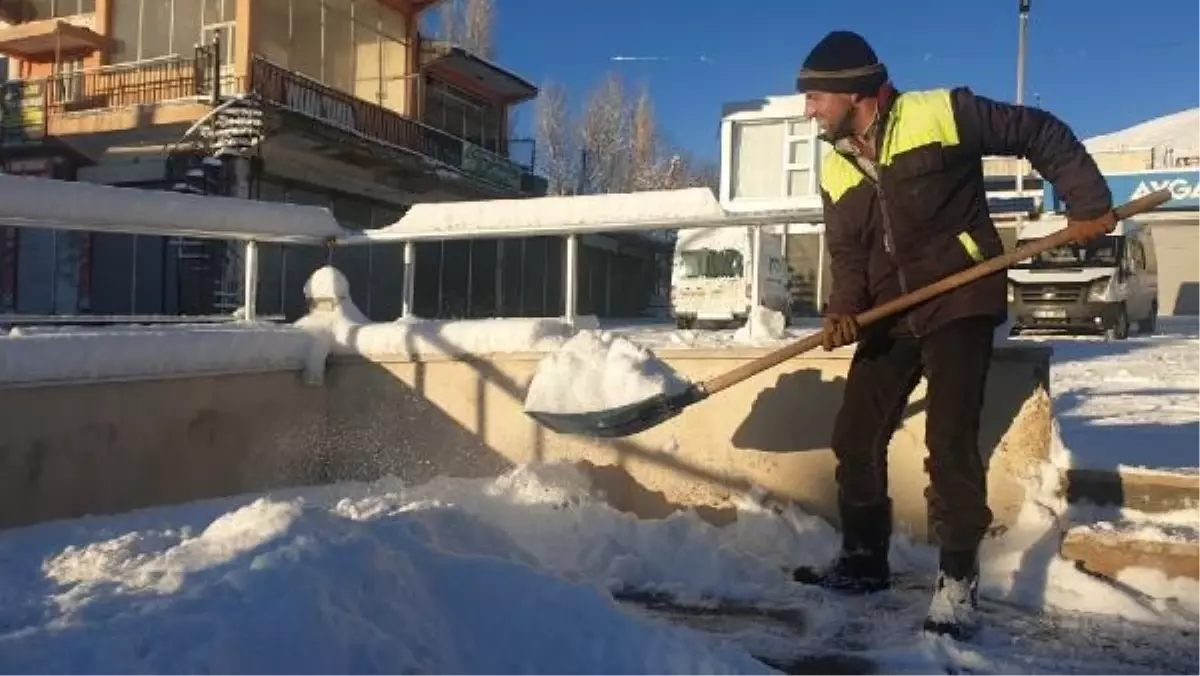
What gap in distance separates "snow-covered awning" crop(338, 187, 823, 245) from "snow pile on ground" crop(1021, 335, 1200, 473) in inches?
68.0

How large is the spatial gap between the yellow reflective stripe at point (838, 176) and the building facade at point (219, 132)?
12.8 metres

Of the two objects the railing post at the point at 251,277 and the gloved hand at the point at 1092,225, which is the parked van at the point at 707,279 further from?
the gloved hand at the point at 1092,225

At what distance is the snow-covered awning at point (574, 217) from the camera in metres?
4.97

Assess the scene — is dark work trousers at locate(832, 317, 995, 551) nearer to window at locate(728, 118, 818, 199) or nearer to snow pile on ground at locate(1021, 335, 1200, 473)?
snow pile on ground at locate(1021, 335, 1200, 473)

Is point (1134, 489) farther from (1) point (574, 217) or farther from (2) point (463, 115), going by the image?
(2) point (463, 115)

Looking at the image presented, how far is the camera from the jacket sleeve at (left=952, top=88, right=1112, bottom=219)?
3.35 metres

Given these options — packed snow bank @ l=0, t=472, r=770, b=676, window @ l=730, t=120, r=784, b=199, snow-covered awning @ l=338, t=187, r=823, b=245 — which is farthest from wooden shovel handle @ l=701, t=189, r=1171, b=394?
window @ l=730, t=120, r=784, b=199

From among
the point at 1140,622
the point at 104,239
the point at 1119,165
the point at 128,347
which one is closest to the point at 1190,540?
the point at 1140,622

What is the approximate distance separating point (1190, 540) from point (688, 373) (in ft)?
7.04

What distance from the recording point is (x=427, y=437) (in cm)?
554

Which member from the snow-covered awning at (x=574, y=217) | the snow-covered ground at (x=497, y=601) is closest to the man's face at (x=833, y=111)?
the snow-covered awning at (x=574, y=217)

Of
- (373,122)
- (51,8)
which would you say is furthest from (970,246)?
(51,8)

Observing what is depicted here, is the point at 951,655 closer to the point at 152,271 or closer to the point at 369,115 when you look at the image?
the point at 152,271

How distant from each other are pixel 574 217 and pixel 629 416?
4.71ft
